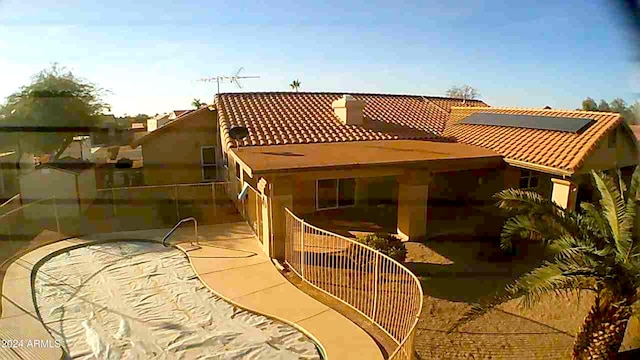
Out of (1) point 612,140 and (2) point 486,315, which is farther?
(1) point 612,140

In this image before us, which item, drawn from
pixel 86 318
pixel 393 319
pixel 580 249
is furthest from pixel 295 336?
pixel 580 249

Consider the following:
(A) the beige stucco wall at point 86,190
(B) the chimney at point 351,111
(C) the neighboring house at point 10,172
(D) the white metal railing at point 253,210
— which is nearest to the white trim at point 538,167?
(B) the chimney at point 351,111

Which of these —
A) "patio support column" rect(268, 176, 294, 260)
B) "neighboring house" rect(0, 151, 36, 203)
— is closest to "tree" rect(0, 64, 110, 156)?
"neighboring house" rect(0, 151, 36, 203)

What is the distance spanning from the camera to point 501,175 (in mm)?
12578

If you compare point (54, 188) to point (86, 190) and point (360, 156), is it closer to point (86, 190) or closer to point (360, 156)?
point (86, 190)

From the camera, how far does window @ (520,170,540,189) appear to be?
14.0 meters

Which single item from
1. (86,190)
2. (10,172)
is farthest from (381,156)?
(10,172)

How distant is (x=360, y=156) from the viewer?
1103cm

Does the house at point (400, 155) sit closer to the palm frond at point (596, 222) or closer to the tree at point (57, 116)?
the palm frond at point (596, 222)

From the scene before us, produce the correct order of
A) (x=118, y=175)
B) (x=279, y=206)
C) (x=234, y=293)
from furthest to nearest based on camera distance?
(x=118, y=175), (x=279, y=206), (x=234, y=293)

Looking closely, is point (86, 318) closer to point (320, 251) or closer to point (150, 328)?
point (150, 328)

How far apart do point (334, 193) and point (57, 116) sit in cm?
1290

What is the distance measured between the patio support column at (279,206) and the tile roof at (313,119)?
3198 millimetres

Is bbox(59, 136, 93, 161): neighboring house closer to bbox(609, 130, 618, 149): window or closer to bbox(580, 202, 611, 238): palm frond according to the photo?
bbox(580, 202, 611, 238): palm frond
